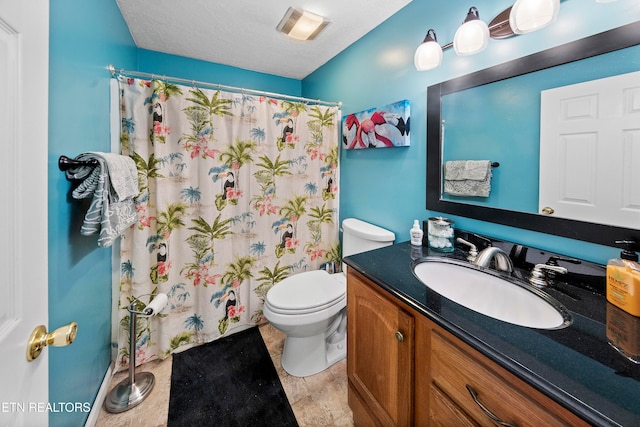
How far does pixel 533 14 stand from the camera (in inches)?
34.9

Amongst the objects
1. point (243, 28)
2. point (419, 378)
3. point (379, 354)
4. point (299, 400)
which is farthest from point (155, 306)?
point (243, 28)

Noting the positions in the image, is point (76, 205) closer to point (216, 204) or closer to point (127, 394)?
point (216, 204)

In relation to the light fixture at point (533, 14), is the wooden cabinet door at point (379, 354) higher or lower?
lower

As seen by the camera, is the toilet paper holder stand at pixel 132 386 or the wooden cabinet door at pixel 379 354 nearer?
the wooden cabinet door at pixel 379 354

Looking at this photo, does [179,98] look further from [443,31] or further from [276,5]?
[443,31]

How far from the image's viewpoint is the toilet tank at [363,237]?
5.24 ft

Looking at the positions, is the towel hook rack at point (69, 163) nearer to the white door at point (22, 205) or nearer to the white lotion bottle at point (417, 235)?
the white door at point (22, 205)

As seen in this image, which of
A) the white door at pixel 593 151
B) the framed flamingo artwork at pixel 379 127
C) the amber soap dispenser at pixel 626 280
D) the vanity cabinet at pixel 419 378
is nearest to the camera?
the vanity cabinet at pixel 419 378

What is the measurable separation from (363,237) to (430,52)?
1.08 metres

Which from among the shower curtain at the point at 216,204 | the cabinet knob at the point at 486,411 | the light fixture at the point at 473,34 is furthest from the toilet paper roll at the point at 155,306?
the light fixture at the point at 473,34

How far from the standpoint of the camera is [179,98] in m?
1.60

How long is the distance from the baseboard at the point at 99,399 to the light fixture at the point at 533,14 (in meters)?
2.46

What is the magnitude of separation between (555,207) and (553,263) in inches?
8.4

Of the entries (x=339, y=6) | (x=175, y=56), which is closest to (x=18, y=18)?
(x=339, y=6)
